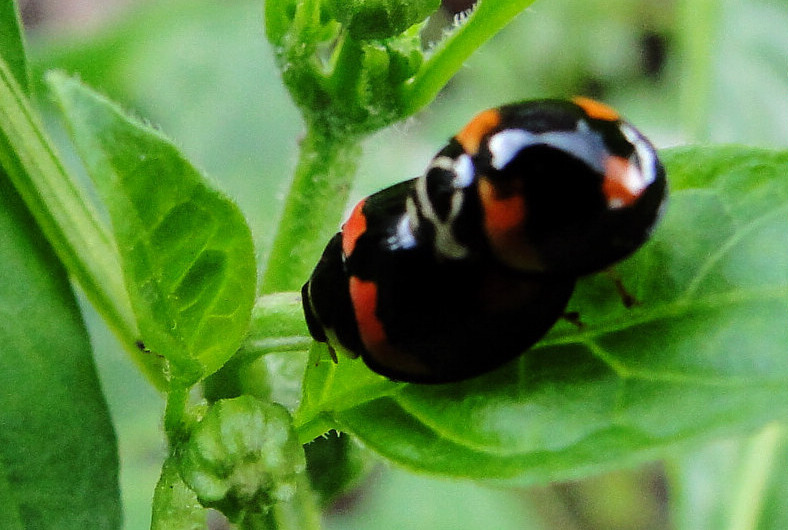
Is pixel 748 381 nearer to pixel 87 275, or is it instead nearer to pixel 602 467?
pixel 602 467

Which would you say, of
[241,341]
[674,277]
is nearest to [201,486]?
[241,341]

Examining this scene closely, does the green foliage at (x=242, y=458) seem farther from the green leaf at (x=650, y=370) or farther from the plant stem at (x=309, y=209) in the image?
the plant stem at (x=309, y=209)

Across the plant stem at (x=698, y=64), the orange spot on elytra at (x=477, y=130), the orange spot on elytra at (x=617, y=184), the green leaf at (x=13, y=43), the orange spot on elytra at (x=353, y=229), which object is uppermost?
the green leaf at (x=13, y=43)

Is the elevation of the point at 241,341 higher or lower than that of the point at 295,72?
lower

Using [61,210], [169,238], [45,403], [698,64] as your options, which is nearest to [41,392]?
[45,403]

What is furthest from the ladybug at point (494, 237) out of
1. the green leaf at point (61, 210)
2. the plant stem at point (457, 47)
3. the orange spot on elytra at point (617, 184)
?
the green leaf at point (61, 210)

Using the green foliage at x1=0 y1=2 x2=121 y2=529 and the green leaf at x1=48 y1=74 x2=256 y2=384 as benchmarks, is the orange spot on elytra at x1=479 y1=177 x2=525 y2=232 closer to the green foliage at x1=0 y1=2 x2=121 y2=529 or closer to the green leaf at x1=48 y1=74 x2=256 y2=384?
the green leaf at x1=48 y1=74 x2=256 y2=384

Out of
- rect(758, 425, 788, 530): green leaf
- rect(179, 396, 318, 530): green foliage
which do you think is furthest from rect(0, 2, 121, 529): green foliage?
rect(758, 425, 788, 530): green leaf
